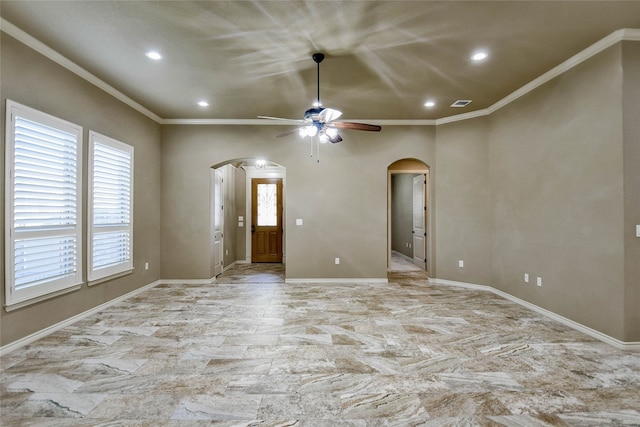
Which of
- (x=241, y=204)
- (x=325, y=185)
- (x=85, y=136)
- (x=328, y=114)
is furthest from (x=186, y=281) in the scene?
(x=328, y=114)

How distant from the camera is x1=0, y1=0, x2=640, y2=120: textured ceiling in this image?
258 cm

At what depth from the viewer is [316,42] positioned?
3076mm

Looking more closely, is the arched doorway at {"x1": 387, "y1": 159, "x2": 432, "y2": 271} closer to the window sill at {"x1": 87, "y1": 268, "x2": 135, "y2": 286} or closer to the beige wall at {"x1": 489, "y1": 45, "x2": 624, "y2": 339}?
the beige wall at {"x1": 489, "y1": 45, "x2": 624, "y2": 339}

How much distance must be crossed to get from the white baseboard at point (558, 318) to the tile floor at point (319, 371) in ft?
0.34

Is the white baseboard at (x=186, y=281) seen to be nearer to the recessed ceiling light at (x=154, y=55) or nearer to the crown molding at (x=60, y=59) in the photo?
the crown molding at (x=60, y=59)

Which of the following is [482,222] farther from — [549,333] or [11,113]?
[11,113]

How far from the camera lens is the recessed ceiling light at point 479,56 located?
10.9 ft

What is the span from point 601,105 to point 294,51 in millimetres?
3433

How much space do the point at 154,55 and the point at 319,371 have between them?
385 centimetres

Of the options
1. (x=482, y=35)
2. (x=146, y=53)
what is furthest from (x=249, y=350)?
(x=482, y=35)

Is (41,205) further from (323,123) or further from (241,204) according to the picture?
(241,204)

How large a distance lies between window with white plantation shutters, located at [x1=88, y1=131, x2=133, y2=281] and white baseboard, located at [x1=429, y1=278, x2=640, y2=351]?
5630 mm

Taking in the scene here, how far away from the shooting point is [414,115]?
5414 millimetres

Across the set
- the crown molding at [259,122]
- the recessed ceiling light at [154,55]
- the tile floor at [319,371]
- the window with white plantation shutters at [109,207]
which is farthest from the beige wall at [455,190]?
the recessed ceiling light at [154,55]
